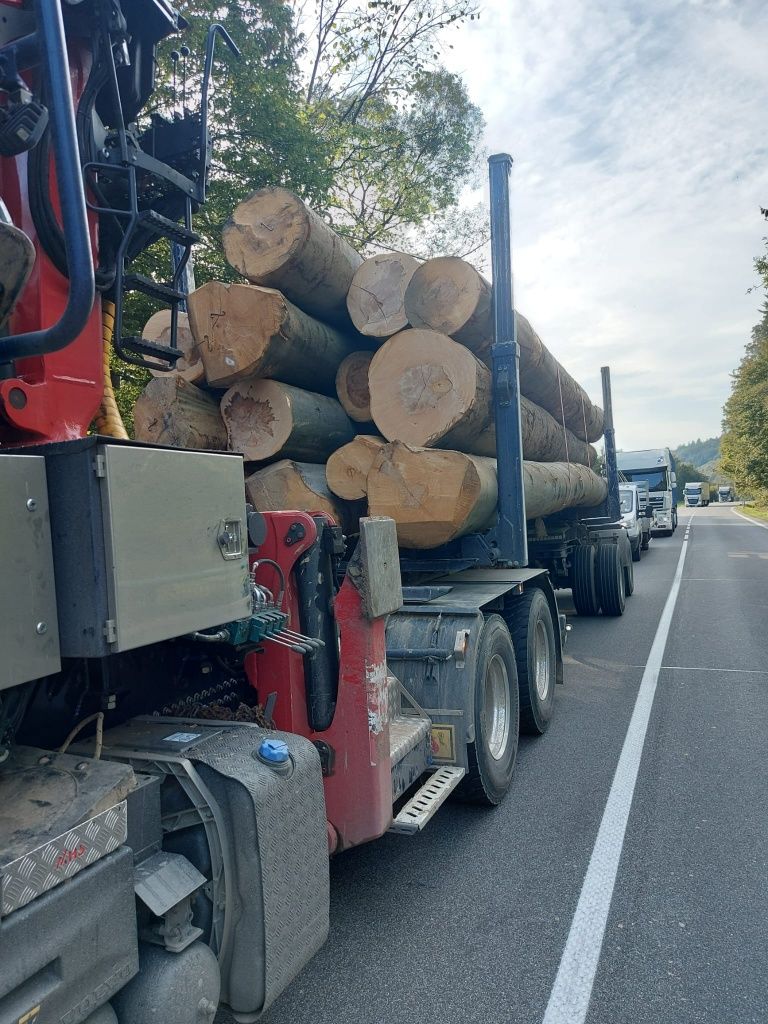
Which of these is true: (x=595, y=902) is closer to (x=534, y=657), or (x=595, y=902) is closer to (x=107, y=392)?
(x=534, y=657)

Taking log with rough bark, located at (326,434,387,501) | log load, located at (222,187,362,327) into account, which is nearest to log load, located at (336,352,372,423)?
log with rough bark, located at (326,434,387,501)

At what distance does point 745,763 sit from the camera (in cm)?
Answer: 477

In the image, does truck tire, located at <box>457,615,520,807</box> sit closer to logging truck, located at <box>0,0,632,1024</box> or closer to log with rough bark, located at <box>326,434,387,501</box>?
logging truck, located at <box>0,0,632,1024</box>

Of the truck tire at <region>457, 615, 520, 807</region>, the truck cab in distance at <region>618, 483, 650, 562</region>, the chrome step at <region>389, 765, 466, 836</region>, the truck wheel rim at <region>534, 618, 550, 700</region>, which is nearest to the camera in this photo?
the chrome step at <region>389, 765, 466, 836</region>

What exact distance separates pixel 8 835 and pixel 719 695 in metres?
6.08

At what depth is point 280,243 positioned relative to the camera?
173 inches

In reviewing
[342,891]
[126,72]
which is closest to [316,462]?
[342,891]

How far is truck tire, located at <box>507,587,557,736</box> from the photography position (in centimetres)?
508

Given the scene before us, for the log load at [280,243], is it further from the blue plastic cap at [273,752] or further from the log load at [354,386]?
the blue plastic cap at [273,752]

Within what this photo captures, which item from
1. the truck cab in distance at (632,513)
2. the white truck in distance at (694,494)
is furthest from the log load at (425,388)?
the white truck in distance at (694,494)

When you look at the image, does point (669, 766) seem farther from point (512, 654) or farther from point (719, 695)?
point (719, 695)

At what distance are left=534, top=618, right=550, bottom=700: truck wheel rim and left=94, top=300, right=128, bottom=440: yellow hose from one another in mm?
3750

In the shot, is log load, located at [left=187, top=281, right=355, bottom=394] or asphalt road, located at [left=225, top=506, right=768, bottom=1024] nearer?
asphalt road, located at [left=225, top=506, right=768, bottom=1024]

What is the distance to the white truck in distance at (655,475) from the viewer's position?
26.8 meters
